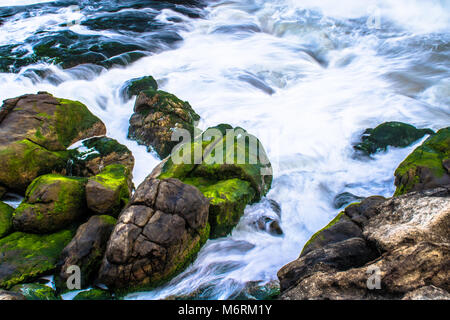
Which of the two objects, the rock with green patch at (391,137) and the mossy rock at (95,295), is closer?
the mossy rock at (95,295)

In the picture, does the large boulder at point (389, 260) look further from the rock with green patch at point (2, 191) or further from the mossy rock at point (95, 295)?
the rock with green patch at point (2, 191)

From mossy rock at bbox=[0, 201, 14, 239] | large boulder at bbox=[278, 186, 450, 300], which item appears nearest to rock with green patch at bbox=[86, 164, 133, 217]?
mossy rock at bbox=[0, 201, 14, 239]

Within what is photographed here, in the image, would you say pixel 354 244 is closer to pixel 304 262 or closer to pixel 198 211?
pixel 304 262

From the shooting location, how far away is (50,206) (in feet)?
17.2

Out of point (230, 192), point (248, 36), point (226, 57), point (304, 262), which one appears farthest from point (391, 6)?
point (304, 262)

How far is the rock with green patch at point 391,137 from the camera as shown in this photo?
822 centimetres

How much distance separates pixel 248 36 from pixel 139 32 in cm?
543

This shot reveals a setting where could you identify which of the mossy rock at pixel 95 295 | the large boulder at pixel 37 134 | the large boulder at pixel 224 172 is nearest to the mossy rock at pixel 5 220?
the large boulder at pixel 37 134

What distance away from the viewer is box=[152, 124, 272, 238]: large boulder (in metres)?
5.74

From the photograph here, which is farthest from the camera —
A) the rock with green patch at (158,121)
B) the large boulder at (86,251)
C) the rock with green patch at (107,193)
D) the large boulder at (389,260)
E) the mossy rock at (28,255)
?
the rock with green patch at (158,121)

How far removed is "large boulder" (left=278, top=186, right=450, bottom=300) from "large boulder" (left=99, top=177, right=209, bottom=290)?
1.61 meters

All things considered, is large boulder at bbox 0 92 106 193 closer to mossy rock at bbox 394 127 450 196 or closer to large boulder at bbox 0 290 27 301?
large boulder at bbox 0 290 27 301

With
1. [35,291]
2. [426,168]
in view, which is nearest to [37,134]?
[35,291]

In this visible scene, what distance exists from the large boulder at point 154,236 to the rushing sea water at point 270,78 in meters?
→ 0.28
